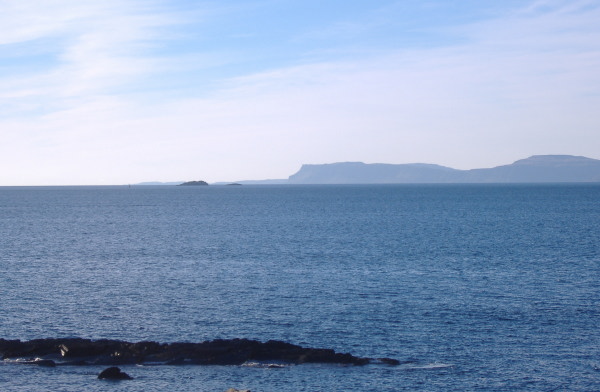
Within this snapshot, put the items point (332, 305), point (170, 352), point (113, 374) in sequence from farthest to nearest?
point (332, 305) < point (170, 352) < point (113, 374)

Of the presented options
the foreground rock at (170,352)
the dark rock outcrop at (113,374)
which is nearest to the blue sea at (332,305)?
the dark rock outcrop at (113,374)

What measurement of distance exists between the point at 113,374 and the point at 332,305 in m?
19.7

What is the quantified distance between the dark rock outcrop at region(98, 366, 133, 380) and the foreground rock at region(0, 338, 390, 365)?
8.45ft

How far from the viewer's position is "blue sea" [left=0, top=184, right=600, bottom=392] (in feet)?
116

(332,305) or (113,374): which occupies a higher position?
(332,305)

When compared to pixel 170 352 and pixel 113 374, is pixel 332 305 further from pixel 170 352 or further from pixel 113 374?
pixel 113 374

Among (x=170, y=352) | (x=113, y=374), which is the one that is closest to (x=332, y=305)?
(x=170, y=352)

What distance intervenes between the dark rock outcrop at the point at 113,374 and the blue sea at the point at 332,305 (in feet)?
1.79

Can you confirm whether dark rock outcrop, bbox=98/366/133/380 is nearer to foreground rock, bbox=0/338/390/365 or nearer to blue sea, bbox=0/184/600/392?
blue sea, bbox=0/184/600/392

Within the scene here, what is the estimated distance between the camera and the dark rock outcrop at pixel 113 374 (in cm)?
3438

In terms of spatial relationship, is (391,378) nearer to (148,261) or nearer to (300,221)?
(148,261)

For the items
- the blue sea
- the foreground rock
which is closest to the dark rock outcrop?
the blue sea

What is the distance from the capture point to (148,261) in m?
76.8

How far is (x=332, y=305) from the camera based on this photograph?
50688 mm
